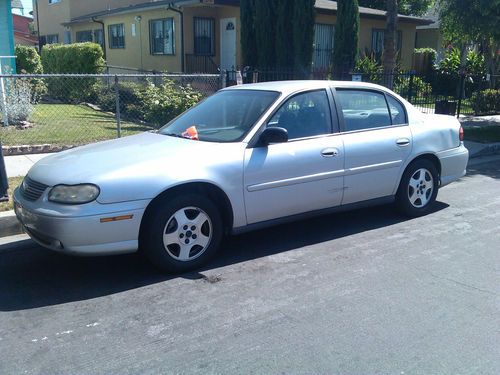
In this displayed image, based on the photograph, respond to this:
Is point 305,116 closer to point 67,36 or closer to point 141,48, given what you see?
point 141,48

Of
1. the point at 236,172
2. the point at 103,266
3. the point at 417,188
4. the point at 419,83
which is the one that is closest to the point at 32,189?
the point at 103,266

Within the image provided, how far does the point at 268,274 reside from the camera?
15.5 ft

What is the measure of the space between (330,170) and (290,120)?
67 cm

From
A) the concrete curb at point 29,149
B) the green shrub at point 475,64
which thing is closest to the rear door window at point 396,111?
the concrete curb at point 29,149

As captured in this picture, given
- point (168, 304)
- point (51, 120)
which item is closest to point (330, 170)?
point (168, 304)

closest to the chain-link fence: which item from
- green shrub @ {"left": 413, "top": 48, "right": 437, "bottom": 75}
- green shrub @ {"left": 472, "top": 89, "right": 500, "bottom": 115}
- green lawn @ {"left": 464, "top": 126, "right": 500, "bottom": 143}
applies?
green lawn @ {"left": 464, "top": 126, "right": 500, "bottom": 143}

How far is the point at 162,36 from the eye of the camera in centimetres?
2202

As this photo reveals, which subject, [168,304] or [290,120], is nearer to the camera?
[168,304]

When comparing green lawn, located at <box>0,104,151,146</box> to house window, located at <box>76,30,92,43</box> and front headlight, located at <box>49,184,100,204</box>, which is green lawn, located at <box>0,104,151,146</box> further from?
house window, located at <box>76,30,92,43</box>

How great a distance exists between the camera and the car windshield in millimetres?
5254

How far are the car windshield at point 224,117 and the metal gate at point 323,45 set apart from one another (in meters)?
16.6

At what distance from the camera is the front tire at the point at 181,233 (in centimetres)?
453

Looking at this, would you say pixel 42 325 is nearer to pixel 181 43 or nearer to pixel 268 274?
pixel 268 274

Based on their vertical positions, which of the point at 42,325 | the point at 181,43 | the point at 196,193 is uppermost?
the point at 181,43
